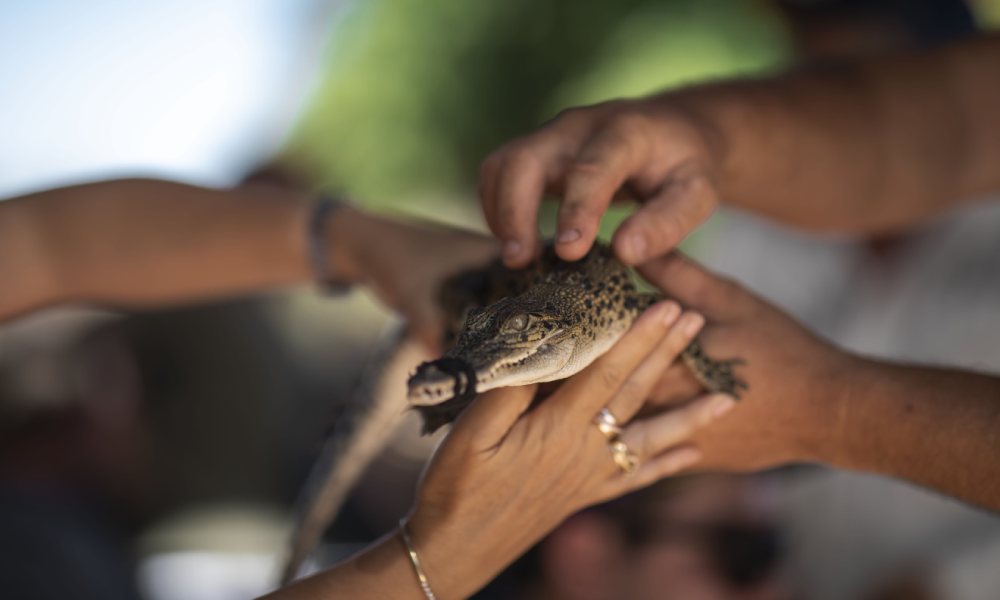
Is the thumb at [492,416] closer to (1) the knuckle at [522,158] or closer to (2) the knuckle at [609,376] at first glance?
(2) the knuckle at [609,376]

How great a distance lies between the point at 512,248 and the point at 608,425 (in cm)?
54

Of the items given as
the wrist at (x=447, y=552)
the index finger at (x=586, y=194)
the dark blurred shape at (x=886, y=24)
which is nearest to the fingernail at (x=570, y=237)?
the index finger at (x=586, y=194)

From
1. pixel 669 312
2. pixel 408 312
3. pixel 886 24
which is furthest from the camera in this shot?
pixel 886 24

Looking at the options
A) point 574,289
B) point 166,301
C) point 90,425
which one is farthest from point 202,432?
point 574,289

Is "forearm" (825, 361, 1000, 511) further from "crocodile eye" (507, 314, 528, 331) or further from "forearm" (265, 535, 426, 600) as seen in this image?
"forearm" (265, 535, 426, 600)

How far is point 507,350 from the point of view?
182 centimetres

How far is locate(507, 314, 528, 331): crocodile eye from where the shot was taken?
6.20 ft

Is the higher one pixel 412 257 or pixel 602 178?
pixel 412 257

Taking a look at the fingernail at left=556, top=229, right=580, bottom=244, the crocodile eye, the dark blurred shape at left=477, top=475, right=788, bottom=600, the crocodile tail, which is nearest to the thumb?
the crocodile eye

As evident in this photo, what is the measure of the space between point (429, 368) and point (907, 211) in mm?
2584

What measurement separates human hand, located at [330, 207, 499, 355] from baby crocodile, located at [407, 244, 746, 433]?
0.13 metres

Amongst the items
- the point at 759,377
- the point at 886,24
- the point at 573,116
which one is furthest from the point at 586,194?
the point at 886,24

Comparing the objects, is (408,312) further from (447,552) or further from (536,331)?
(447,552)

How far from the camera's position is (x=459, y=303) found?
2.53 meters
